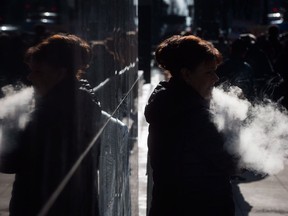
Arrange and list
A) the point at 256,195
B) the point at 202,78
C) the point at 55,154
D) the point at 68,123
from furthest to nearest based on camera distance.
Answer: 1. the point at 256,195
2. the point at 202,78
3. the point at 68,123
4. the point at 55,154

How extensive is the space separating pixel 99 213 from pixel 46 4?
47.5 inches

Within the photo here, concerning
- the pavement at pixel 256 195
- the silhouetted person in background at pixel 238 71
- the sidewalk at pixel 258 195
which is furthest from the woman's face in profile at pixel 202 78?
the silhouetted person in background at pixel 238 71

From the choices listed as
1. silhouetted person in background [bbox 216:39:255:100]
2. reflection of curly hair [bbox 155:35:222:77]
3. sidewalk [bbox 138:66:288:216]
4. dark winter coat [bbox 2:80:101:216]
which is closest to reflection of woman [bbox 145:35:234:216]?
reflection of curly hair [bbox 155:35:222:77]

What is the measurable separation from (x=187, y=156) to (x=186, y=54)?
19.1 inches

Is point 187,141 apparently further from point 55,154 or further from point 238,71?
point 238,71

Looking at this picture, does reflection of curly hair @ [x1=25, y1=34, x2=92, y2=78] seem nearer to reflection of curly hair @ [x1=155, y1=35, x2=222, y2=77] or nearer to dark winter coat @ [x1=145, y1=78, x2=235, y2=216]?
dark winter coat @ [x1=145, y1=78, x2=235, y2=216]

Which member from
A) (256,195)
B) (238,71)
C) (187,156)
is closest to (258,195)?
(256,195)

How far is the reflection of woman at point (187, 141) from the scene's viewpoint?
9.47 feet

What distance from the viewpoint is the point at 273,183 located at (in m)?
8.42

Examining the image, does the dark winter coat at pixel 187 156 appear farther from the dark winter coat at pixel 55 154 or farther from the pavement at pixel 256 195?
the pavement at pixel 256 195

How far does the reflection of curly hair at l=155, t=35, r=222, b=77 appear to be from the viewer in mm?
3113

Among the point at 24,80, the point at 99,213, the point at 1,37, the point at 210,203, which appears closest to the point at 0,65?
the point at 1,37

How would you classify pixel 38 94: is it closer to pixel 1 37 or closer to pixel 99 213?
pixel 1 37

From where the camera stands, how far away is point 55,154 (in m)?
1.60
